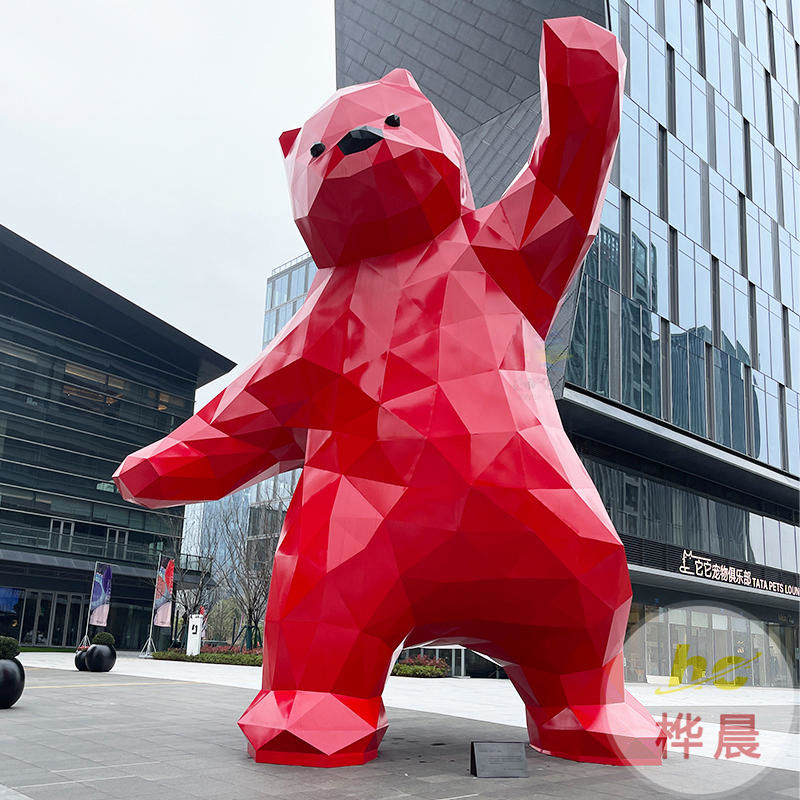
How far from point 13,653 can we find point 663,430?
56.5ft

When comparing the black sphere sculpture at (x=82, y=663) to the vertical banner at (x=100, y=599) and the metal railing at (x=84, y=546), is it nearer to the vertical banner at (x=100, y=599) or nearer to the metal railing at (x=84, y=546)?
the vertical banner at (x=100, y=599)

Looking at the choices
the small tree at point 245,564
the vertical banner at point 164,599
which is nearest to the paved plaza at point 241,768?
the vertical banner at point 164,599

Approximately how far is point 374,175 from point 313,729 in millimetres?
3452

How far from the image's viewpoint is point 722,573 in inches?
982

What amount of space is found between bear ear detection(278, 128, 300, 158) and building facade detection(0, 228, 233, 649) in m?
25.1

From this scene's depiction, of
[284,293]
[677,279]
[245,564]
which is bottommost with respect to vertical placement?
[245,564]

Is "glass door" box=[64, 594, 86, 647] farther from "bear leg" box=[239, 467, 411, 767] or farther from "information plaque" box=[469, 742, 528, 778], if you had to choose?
"information plaque" box=[469, 742, 528, 778]

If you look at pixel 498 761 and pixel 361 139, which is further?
pixel 361 139

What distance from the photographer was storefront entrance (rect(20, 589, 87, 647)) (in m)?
29.3

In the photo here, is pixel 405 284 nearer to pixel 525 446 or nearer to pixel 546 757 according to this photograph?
pixel 525 446

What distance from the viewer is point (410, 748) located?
19.7 feet

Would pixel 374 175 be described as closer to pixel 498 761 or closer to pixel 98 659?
pixel 498 761

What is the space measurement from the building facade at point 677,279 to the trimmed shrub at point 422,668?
16.8 ft

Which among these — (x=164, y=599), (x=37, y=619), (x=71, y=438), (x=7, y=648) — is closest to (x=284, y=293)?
(x=71, y=438)
